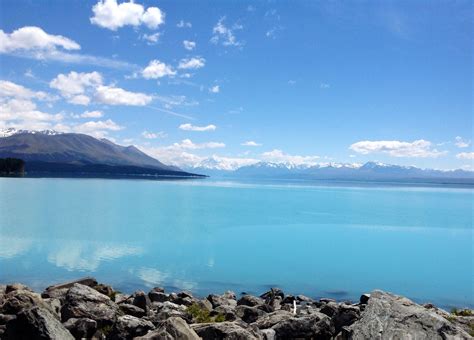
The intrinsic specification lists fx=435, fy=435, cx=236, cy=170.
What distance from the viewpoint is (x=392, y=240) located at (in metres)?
47.1

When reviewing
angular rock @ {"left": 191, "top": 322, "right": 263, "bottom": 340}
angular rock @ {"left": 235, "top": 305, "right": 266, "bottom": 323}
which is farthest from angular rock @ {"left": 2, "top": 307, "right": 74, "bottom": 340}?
angular rock @ {"left": 235, "top": 305, "right": 266, "bottom": 323}

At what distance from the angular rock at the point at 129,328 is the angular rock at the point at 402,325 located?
514 centimetres

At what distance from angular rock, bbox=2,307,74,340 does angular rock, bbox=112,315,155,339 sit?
1.45 metres

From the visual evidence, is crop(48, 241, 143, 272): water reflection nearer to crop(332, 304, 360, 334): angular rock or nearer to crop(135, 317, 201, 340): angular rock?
crop(332, 304, 360, 334): angular rock

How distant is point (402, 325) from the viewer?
865 cm

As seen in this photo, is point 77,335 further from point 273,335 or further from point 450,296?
point 450,296

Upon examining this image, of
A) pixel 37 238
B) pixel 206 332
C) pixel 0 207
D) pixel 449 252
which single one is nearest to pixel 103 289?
pixel 206 332

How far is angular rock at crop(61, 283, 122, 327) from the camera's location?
11.8 m

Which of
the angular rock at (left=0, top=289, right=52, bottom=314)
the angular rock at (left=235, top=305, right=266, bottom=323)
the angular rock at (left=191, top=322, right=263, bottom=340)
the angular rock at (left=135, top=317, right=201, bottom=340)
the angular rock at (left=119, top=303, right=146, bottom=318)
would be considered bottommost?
the angular rock at (left=235, top=305, right=266, bottom=323)

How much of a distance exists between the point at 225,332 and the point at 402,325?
3.78 metres

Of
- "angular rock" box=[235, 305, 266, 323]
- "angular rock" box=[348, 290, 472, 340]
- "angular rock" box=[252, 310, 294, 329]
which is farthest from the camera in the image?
"angular rock" box=[235, 305, 266, 323]

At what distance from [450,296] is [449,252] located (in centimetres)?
1770

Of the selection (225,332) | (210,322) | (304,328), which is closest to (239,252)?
(210,322)

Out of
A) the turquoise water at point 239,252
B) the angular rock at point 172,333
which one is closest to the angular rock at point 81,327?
the angular rock at point 172,333
